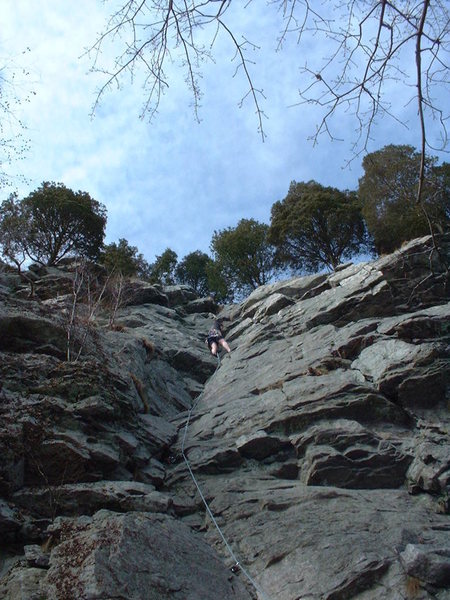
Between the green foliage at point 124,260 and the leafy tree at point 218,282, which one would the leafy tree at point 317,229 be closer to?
the leafy tree at point 218,282

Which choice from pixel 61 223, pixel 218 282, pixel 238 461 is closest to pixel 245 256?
pixel 218 282

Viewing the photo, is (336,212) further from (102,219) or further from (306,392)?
(306,392)

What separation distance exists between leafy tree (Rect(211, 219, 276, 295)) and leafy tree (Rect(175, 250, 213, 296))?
4.77 metres

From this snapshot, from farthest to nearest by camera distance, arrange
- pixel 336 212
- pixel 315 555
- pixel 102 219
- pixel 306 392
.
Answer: pixel 102 219
pixel 336 212
pixel 306 392
pixel 315 555

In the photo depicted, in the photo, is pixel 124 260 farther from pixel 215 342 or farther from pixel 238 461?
pixel 238 461

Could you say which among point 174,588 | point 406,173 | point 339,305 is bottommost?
point 174,588

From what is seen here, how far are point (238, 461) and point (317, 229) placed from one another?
19.2 m

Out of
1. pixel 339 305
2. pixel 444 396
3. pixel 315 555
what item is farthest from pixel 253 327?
pixel 315 555

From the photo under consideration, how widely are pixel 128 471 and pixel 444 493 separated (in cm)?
469

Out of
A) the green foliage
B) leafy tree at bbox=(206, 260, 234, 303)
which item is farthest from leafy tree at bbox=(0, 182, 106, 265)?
leafy tree at bbox=(206, 260, 234, 303)

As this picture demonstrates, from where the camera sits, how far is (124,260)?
25.9 m

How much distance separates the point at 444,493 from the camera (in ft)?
22.6

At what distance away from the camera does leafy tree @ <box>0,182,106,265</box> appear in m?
24.3

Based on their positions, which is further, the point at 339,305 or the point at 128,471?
the point at 339,305
